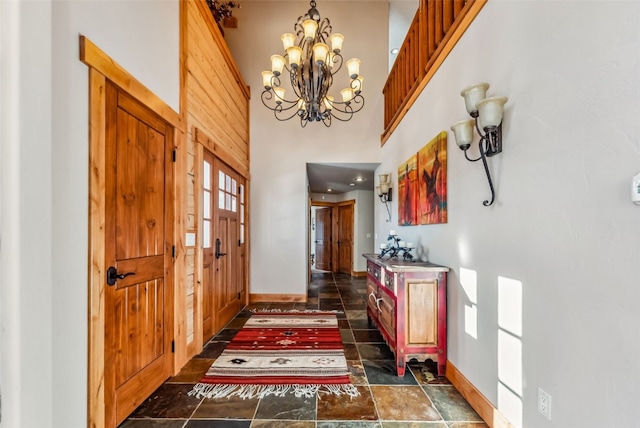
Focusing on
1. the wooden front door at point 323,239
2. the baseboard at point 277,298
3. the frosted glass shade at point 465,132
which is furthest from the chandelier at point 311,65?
the wooden front door at point 323,239

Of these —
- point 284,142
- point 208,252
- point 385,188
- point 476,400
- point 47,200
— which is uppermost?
point 284,142

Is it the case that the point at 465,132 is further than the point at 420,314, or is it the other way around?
the point at 420,314

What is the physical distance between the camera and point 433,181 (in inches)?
102

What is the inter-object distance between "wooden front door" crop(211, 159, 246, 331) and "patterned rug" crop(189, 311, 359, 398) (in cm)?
43

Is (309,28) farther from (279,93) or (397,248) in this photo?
(397,248)

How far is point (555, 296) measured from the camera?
1244mm

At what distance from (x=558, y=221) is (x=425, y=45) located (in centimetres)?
238

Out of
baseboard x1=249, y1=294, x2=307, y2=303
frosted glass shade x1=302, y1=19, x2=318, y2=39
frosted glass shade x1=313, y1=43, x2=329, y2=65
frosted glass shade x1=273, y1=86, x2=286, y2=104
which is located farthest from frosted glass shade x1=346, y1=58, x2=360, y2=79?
baseboard x1=249, y1=294, x2=307, y2=303

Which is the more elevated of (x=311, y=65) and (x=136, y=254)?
(x=311, y=65)

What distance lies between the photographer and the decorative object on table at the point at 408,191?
10.1 ft

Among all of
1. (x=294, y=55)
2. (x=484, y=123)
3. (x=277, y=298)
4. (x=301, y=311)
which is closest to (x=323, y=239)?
(x=277, y=298)

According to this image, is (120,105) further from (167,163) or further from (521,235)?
(521,235)

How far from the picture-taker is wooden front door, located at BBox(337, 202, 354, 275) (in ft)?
25.9

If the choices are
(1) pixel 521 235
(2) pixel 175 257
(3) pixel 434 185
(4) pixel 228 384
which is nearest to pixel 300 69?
(3) pixel 434 185
